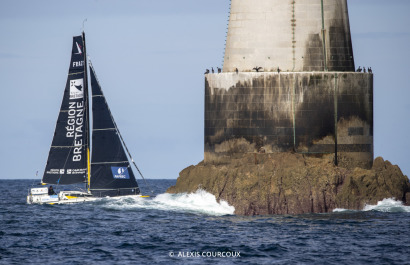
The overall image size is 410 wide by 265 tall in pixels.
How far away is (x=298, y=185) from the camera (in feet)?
144

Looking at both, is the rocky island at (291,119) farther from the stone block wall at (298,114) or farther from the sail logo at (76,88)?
the sail logo at (76,88)

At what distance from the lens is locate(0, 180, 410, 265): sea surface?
107ft

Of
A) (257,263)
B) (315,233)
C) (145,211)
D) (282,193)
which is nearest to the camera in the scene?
(257,263)

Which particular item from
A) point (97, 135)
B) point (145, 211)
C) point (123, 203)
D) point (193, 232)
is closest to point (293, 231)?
point (193, 232)

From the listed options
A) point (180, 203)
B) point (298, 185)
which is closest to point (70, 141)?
point (180, 203)

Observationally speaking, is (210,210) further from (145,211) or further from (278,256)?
(278,256)

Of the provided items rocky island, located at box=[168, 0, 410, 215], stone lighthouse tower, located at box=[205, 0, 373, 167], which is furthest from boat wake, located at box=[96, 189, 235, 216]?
stone lighthouse tower, located at box=[205, 0, 373, 167]

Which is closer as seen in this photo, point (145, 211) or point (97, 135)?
point (145, 211)

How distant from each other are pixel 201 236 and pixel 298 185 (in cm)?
796

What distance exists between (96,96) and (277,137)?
1696 cm

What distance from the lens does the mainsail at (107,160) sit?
189 ft

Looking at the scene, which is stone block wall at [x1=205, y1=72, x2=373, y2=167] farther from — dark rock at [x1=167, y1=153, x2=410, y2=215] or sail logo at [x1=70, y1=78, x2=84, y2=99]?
sail logo at [x1=70, y1=78, x2=84, y2=99]

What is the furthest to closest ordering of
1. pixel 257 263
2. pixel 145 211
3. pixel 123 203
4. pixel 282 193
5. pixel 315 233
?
pixel 123 203
pixel 145 211
pixel 282 193
pixel 315 233
pixel 257 263

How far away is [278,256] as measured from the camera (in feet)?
108
